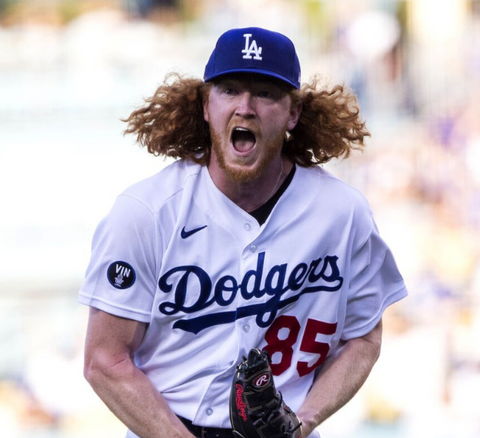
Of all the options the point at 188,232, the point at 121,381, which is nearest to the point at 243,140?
the point at 188,232

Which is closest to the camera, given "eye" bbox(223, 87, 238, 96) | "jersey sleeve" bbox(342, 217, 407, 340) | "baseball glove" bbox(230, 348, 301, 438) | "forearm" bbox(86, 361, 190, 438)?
"baseball glove" bbox(230, 348, 301, 438)

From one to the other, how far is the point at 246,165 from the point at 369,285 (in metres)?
0.66

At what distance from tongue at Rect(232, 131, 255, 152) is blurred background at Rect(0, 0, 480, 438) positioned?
4759 millimetres

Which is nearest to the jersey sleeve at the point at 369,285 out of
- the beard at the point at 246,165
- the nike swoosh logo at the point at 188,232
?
the beard at the point at 246,165

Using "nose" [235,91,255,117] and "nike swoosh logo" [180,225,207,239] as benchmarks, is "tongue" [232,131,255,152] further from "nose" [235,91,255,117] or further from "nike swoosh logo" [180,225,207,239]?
"nike swoosh logo" [180,225,207,239]

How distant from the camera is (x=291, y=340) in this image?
10.6 ft

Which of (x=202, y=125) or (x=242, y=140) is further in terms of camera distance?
(x=202, y=125)

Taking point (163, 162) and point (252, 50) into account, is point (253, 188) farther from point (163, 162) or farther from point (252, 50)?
point (163, 162)

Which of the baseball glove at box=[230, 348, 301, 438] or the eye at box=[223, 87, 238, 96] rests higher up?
the eye at box=[223, 87, 238, 96]

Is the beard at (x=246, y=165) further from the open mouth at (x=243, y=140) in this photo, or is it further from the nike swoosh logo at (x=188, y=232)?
the nike swoosh logo at (x=188, y=232)

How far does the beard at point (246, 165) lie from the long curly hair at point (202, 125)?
7.7 inches

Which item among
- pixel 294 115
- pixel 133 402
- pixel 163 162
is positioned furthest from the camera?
pixel 163 162

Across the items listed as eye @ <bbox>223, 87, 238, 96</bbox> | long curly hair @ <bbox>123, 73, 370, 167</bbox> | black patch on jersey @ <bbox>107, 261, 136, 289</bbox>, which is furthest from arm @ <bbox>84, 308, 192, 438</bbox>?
eye @ <bbox>223, 87, 238, 96</bbox>

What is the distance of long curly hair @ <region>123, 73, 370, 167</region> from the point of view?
11.1ft
